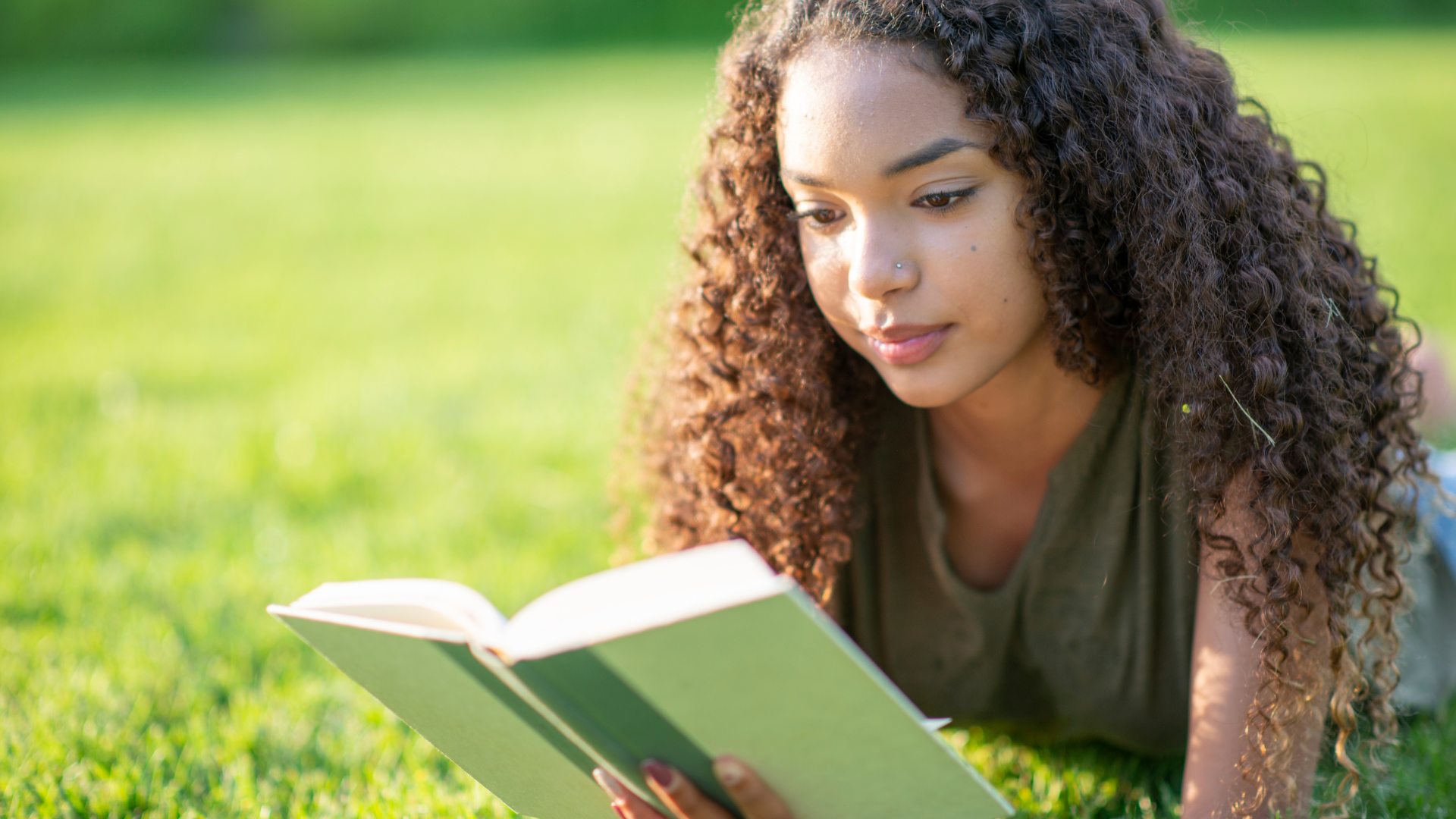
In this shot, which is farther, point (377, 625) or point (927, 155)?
point (927, 155)

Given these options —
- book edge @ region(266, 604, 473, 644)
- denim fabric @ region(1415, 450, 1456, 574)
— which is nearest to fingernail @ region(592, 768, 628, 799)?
book edge @ region(266, 604, 473, 644)

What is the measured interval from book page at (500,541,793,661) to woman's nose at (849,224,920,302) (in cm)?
67

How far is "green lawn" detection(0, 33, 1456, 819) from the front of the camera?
2.30m

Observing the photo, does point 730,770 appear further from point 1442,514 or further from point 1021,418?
point 1442,514

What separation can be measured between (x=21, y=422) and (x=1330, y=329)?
4312 mm

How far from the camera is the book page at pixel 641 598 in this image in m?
1.07

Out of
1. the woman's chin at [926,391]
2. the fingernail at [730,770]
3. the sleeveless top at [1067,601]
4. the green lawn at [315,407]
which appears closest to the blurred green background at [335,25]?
the green lawn at [315,407]

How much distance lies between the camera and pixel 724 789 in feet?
4.52

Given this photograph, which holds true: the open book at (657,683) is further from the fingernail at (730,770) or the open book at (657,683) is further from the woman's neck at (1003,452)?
the woman's neck at (1003,452)

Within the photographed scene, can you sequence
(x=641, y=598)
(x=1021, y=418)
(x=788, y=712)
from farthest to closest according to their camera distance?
1. (x=1021, y=418)
2. (x=788, y=712)
3. (x=641, y=598)

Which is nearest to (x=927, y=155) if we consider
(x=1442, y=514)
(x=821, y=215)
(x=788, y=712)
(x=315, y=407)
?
(x=821, y=215)

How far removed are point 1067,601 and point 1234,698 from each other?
0.39m

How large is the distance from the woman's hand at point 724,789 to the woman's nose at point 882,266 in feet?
2.41

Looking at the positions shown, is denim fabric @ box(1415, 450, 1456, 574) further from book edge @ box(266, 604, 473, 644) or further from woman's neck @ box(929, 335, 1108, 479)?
book edge @ box(266, 604, 473, 644)
